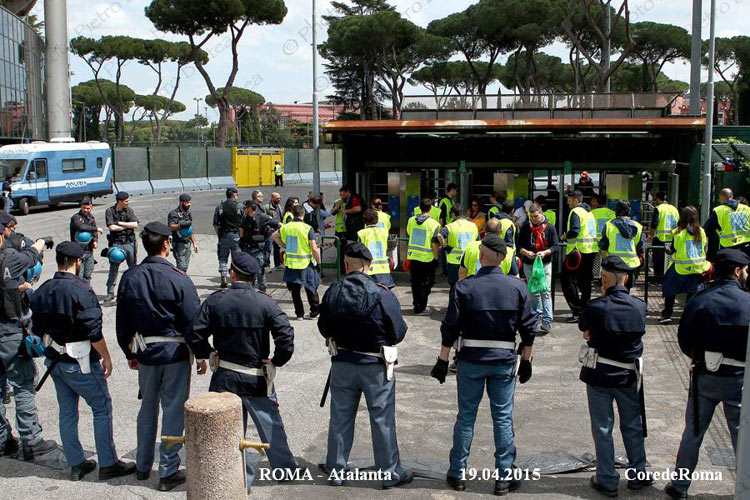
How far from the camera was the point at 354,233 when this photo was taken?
1520 centimetres

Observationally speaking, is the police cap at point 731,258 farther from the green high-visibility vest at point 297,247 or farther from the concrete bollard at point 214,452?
the green high-visibility vest at point 297,247

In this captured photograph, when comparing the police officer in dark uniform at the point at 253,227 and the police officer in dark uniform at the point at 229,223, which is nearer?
the police officer in dark uniform at the point at 253,227

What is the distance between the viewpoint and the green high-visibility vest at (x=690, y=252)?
419 inches

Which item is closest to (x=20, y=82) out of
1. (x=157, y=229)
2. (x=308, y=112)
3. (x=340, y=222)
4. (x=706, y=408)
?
(x=340, y=222)

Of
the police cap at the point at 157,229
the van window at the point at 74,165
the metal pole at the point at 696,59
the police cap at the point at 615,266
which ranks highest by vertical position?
the metal pole at the point at 696,59

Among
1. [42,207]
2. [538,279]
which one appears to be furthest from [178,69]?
[538,279]

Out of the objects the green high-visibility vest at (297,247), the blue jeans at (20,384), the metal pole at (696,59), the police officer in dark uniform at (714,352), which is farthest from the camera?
the metal pole at (696,59)

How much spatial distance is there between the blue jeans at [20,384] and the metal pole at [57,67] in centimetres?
3932

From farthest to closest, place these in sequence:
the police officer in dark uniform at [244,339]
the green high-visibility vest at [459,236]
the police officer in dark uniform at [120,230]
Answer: the police officer in dark uniform at [120,230] → the green high-visibility vest at [459,236] → the police officer in dark uniform at [244,339]

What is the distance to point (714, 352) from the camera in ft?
18.3

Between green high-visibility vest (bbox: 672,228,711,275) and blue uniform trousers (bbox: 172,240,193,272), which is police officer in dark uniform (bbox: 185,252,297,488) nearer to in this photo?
green high-visibility vest (bbox: 672,228,711,275)

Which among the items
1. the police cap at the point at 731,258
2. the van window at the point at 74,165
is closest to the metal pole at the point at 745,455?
the police cap at the point at 731,258

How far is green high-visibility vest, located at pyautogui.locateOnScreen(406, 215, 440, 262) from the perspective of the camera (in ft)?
38.4

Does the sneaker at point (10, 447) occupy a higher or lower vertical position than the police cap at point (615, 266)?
lower
